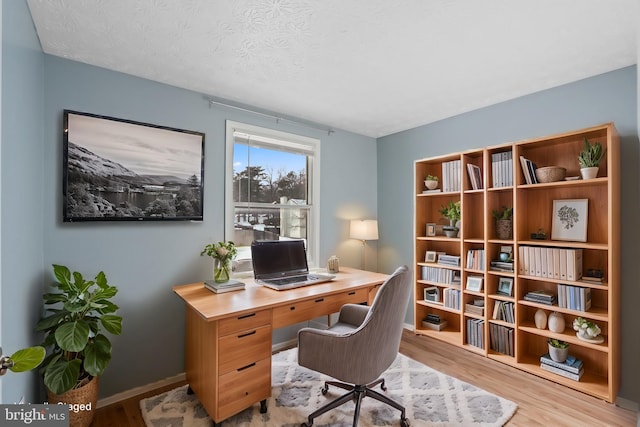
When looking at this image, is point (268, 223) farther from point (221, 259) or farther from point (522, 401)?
point (522, 401)

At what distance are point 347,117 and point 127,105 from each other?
202 centimetres

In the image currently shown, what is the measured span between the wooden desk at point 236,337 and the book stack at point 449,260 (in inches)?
53.6

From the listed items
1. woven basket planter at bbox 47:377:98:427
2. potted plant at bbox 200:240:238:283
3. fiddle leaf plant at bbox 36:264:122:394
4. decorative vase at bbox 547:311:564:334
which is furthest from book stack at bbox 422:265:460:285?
woven basket planter at bbox 47:377:98:427

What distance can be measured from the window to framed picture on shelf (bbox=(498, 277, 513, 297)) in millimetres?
1820

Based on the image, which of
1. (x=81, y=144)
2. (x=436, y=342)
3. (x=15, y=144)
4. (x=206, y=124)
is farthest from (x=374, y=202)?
(x=15, y=144)

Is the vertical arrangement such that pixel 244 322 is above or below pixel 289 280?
below

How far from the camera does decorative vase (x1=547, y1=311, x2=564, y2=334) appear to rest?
237cm

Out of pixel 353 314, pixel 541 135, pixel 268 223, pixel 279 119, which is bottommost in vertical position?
pixel 353 314

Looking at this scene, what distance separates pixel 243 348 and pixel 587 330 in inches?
96.5

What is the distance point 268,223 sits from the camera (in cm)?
313

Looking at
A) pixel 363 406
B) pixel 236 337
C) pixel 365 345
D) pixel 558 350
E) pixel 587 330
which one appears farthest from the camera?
pixel 558 350

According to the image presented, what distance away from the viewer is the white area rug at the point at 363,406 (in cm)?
192

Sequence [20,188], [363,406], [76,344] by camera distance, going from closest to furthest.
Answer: [20,188] → [76,344] → [363,406]

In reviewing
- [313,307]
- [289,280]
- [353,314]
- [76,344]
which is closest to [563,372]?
[353,314]
